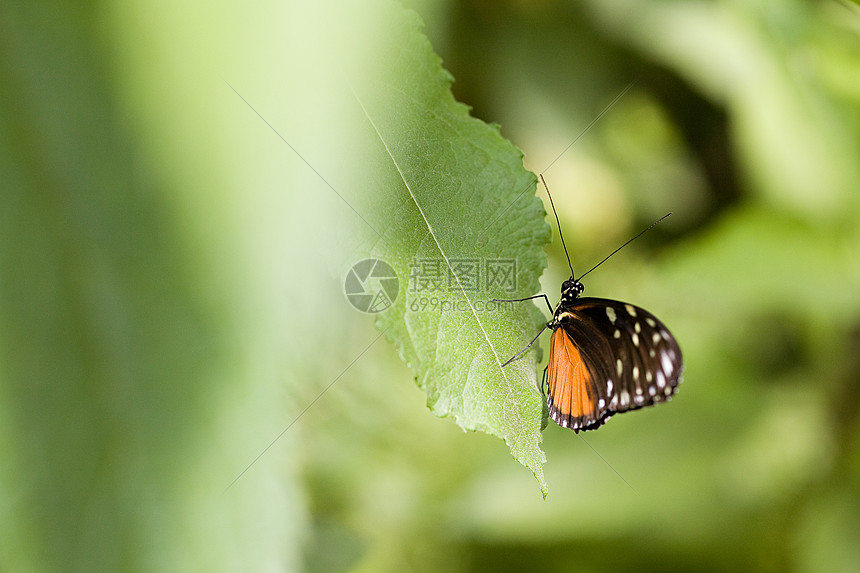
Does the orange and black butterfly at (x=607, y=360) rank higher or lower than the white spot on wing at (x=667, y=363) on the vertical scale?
lower

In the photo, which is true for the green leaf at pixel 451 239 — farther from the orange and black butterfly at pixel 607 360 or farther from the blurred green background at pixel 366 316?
the orange and black butterfly at pixel 607 360

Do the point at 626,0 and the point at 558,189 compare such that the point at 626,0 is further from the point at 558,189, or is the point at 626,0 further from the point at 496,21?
the point at 558,189

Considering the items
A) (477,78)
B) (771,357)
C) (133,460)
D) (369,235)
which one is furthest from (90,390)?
(771,357)

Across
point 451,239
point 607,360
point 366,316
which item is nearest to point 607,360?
point 607,360

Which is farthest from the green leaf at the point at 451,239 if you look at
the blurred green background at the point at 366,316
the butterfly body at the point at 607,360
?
the butterfly body at the point at 607,360

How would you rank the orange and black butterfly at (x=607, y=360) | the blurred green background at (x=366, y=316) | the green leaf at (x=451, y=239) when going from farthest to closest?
1. the orange and black butterfly at (x=607, y=360)
2. the green leaf at (x=451, y=239)
3. the blurred green background at (x=366, y=316)

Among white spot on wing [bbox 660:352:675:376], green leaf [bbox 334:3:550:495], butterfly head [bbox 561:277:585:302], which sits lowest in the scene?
butterfly head [bbox 561:277:585:302]

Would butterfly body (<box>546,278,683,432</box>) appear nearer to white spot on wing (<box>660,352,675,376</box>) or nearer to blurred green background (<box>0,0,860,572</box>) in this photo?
white spot on wing (<box>660,352,675,376</box>)

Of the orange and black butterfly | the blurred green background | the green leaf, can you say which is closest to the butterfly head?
the orange and black butterfly

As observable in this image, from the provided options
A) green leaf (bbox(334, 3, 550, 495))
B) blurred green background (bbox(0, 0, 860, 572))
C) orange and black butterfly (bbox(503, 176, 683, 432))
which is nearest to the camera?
blurred green background (bbox(0, 0, 860, 572))
